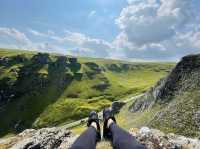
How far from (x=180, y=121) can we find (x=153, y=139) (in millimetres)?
31543

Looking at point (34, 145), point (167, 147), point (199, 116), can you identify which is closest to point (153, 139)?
point (167, 147)

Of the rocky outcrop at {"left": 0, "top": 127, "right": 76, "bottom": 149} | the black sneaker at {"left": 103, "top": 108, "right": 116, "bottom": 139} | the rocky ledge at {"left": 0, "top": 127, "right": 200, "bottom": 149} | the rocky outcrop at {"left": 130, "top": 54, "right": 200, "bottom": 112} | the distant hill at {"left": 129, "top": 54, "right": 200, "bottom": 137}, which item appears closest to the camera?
the black sneaker at {"left": 103, "top": 108, "right": 116, "bottom": 139}

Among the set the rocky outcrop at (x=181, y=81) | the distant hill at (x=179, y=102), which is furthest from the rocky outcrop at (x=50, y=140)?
the rocky outcrop at (x=181, y=81)

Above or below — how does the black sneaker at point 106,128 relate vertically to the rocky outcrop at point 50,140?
above

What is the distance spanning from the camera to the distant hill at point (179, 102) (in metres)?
48.2

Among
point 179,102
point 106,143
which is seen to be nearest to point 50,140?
point 106,143

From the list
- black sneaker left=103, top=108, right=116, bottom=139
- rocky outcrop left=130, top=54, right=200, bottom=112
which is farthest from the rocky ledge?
rocky outcrop left=130, top=54, right=200, bottom=112

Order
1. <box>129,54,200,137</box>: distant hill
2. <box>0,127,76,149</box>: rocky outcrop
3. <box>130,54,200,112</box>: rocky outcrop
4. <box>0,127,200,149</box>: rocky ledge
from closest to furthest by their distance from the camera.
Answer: <box>0,127,200,149</box>: rocky ledge < <box>0,127,76,149</box>: rocky outcrop < <box>129,54,200,137</box>: distant hill < <box>130,54,200,112</box>: rocky outcrop

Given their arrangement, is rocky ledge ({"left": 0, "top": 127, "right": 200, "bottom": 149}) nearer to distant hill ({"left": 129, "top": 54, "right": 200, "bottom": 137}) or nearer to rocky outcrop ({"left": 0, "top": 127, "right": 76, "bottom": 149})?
rocky outcrop ({"left": 0, "top": 127, "right": 76, "bottom": 149})

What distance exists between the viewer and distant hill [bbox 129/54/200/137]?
4816 cm

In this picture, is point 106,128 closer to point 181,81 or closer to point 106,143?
point 106,143

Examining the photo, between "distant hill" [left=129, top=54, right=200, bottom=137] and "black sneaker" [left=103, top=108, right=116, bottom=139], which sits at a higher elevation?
"black sneaker" [left=103, top=108, right=116, bottom=139]

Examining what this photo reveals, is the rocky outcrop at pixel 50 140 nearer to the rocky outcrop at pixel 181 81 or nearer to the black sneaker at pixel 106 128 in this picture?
the black sneaker at pixel 106 128

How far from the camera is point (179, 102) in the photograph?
56.1 meters
